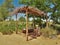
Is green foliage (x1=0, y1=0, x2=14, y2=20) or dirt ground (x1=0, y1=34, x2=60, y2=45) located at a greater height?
dirt ground (x1=0, y1=34, x2=60, y2=45)

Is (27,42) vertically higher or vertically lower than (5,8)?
higher

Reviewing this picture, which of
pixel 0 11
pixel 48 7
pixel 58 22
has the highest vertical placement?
pixel 48 7

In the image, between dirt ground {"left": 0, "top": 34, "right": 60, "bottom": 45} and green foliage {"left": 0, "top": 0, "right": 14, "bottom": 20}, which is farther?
green foliage {"left": 0, "top": 0, "right": 14, "bottom": 20}

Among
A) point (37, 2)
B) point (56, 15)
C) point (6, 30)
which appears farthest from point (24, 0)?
point (6, 30)

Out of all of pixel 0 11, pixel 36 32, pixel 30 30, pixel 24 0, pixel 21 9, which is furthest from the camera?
pixel 0 11

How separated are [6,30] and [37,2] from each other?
6.09 m

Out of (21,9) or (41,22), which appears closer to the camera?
(21,9)

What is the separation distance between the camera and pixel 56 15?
2488cm

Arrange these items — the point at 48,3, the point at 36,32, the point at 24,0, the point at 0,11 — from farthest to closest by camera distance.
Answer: the point at 0,11 < the point at 24,0 < the point at 48,3 < the point at 36,32

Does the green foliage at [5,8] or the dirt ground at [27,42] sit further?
the green foliage at [5,8]

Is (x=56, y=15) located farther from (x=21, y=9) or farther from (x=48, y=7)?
(x=21, y=9)

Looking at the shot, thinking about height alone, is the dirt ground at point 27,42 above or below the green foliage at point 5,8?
above

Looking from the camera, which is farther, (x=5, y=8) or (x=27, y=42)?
(x=5, y=8)

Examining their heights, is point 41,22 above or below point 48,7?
below
